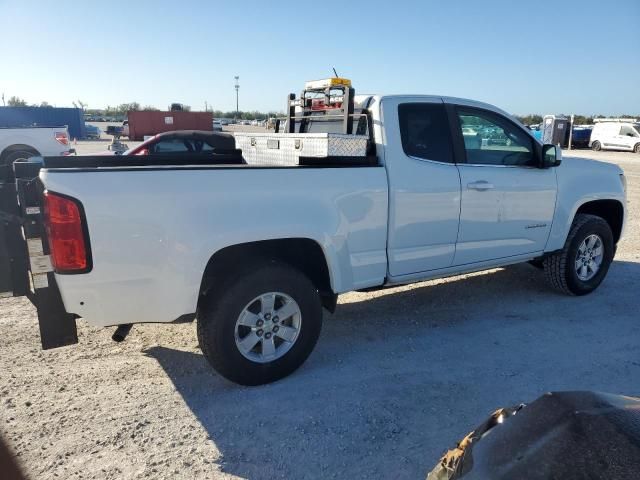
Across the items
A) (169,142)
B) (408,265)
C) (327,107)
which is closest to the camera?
(408,265)

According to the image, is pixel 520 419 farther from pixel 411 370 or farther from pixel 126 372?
pixel 126 372

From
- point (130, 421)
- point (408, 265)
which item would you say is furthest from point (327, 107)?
point (130, 421)

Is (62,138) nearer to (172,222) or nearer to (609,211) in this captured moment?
(172,222)

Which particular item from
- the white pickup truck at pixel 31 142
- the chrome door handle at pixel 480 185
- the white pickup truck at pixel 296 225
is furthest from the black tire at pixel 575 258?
the white pickup truck at pixel 31 142

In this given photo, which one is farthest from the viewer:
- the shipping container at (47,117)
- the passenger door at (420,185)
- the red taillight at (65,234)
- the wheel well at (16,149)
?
the shipping container at (47,117)

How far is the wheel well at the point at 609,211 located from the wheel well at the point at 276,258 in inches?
129

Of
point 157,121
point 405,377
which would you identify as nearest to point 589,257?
point 405,377

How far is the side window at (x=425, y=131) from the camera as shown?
4.29 m

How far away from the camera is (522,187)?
16.0ft

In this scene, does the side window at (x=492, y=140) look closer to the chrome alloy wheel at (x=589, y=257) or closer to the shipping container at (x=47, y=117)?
the chrome alloy wheel at (x=589, y=257)

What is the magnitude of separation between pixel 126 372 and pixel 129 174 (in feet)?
5.16

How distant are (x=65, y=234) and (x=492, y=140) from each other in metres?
3.63

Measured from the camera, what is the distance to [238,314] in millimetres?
3480

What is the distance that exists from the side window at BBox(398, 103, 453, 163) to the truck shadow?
154cm
